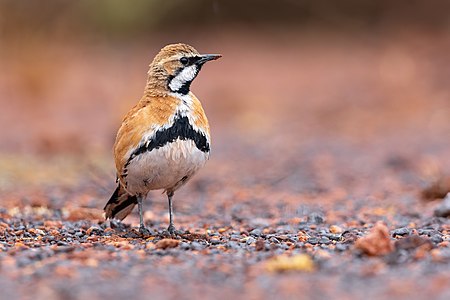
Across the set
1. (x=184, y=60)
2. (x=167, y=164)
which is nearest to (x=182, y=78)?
(x=184, y=60)

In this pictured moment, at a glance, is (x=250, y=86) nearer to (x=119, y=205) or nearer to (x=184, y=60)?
(x=119, y=205)

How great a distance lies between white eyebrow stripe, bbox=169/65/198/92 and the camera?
669cm

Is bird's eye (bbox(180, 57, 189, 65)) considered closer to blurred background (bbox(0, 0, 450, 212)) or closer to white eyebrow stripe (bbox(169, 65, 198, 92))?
white eyebrow stripe (bbox(169, 65, 198, 92))

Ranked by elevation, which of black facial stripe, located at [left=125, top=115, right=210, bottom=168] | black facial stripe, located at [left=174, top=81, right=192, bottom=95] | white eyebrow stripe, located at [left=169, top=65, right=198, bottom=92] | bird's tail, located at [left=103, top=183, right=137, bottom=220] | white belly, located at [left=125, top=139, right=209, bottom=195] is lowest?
bird's tail, located at [left=103, top=183, right=137, bottom=220]

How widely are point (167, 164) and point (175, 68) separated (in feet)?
2.93

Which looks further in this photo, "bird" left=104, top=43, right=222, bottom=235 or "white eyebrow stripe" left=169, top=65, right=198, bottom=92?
"white eyebrow stripe" left=169, top=65, right=198, bottom=92

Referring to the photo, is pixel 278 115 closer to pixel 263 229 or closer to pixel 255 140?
pixel 255 140

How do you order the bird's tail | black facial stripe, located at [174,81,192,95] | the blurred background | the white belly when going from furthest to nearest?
the blurred background, the bird's tail, black facial stripe, located at [174,81,192,95], the white belly

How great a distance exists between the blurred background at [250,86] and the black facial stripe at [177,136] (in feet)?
7.73

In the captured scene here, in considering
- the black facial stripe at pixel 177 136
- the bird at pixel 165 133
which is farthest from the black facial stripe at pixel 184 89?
the black facial stripe at pixel 177 136

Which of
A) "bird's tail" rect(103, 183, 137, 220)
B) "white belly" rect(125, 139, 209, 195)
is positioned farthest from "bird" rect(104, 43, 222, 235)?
"bird's tail" rect(103, 183, 137, 220)

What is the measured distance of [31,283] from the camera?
466cm

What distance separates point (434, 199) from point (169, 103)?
3.25m

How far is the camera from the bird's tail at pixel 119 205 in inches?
283
